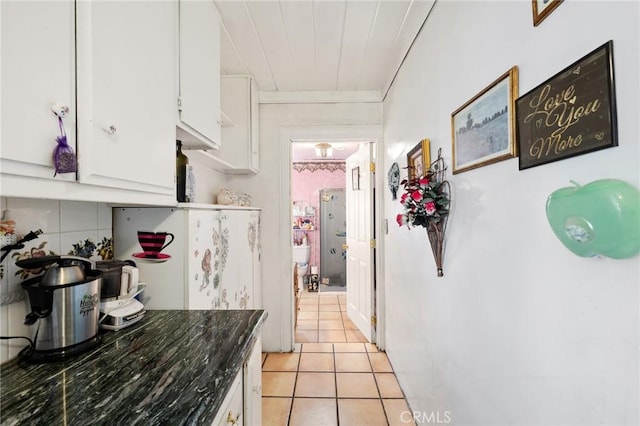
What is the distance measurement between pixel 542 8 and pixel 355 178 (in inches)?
95.0

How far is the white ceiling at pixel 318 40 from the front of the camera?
1478mm

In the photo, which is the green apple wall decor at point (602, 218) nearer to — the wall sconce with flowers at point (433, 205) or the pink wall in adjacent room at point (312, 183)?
the wall sconce with flowers at point (433, 205)

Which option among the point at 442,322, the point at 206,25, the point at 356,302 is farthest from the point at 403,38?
the point at 356,302

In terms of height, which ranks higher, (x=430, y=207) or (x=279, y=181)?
(x=279, y=181)

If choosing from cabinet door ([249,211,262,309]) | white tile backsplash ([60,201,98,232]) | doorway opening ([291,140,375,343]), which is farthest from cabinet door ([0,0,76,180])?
doorway opening ([291,140,375,343])

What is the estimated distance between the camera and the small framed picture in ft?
9.88

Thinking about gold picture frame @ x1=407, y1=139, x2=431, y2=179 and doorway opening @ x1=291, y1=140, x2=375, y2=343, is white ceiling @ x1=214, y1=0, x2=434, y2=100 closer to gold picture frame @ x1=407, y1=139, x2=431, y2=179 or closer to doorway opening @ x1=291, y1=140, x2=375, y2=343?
gold picture frame @ x1=407, y1=139, x2=431, y2=179

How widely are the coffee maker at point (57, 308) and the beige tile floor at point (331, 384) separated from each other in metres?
1.36

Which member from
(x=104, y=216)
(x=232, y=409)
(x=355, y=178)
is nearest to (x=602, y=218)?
(x=232, y=409)

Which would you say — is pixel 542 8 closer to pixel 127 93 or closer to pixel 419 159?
pixel 419 159

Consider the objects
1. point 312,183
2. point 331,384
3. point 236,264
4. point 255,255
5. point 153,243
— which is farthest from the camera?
point 312,183

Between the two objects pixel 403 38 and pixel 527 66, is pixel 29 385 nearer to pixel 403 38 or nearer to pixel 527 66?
pixel 527 66

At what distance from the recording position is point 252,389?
1.03 m

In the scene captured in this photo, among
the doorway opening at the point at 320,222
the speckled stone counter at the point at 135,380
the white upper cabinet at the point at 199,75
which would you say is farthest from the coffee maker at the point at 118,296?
the doorway opening at the point at 320,222
